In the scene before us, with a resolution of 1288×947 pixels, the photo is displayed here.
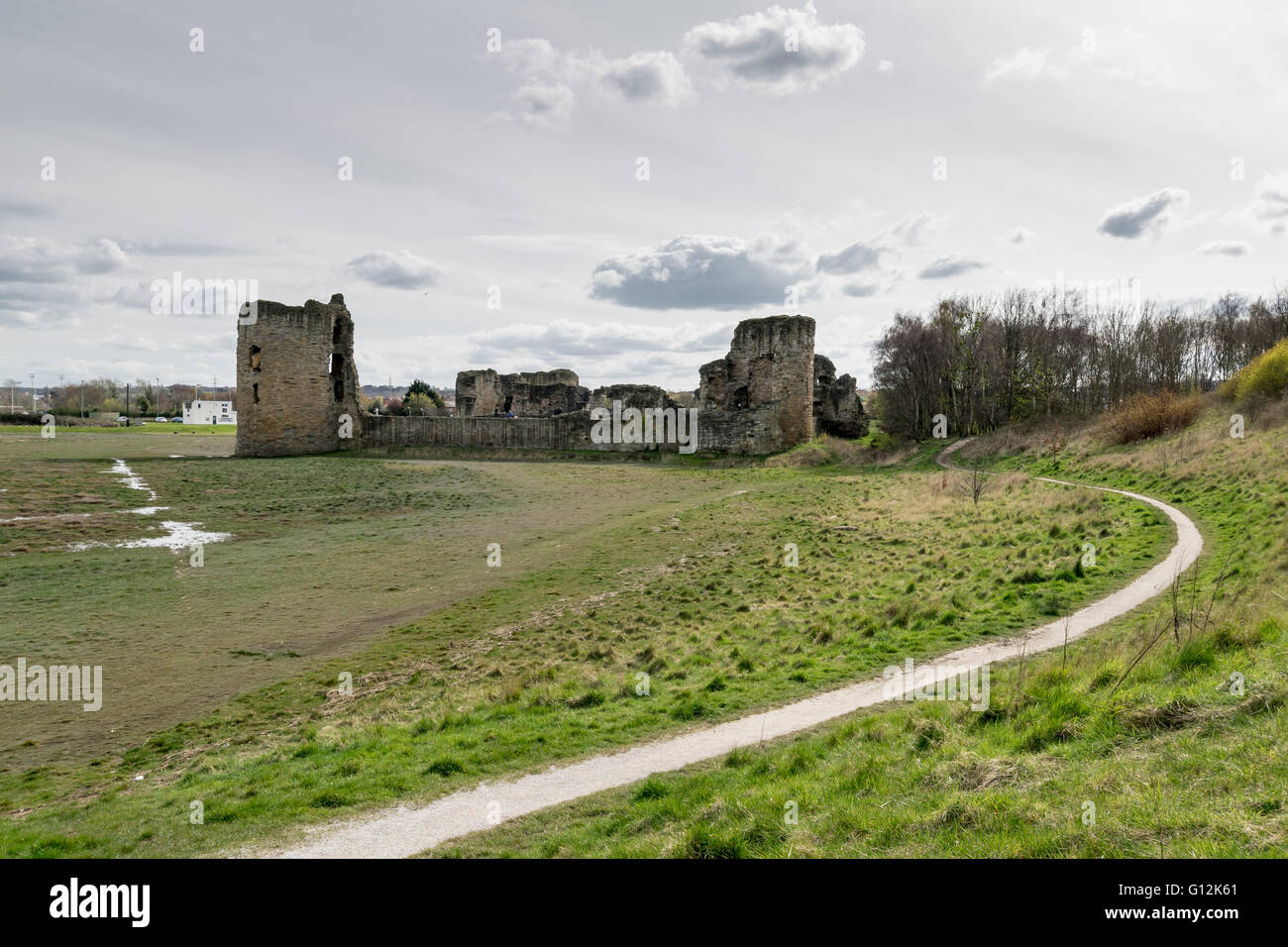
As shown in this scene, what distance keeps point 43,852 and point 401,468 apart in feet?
104

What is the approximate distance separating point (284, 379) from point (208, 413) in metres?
104

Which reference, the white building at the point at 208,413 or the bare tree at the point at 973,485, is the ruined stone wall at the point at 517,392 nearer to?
the bare tree at the point at 973,485

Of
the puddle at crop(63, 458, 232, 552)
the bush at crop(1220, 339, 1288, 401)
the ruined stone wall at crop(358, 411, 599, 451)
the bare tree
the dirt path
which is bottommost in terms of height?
the dirt path

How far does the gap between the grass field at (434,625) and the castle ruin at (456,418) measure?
1715 centimetres

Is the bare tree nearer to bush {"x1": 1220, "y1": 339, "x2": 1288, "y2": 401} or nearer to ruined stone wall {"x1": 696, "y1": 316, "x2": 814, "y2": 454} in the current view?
bush {"x1": 1220, "y1": 339, "x2": 1288, "y2": 401}

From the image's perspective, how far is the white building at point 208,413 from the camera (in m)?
127

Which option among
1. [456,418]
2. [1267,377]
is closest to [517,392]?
[456,418]

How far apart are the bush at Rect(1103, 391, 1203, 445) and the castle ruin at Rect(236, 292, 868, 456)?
16.0 meters

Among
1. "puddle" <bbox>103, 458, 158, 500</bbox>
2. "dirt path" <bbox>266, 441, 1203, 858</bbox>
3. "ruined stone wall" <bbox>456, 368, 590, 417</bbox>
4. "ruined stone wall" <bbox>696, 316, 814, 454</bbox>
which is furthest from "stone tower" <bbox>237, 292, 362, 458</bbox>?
"dirt path" <bbox>266, 441, 1203, 858</bbox>

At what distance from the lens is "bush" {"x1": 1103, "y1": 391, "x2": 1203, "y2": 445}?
31.3 metres

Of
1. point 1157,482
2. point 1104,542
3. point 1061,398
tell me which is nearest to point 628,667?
point 1104,542
